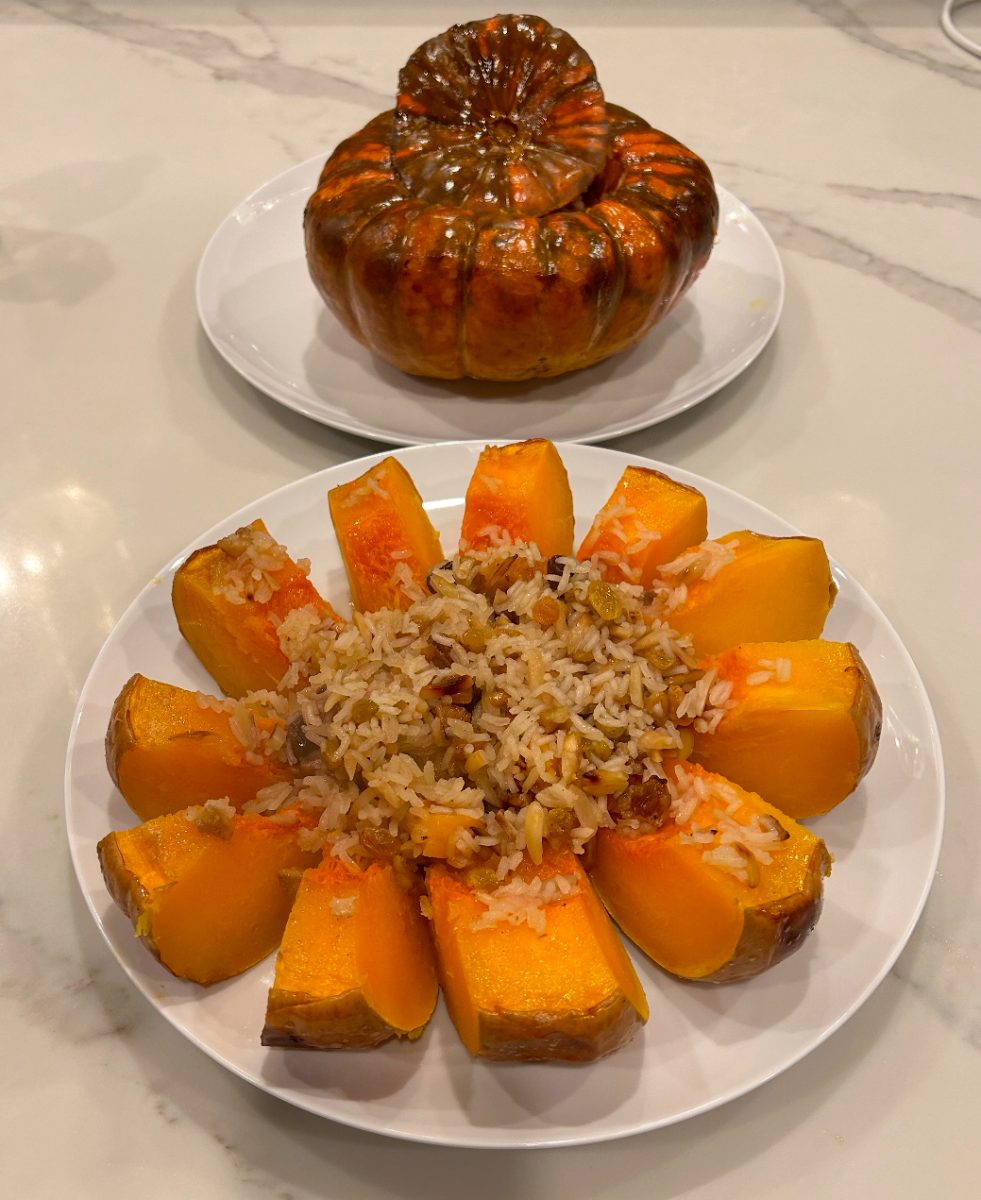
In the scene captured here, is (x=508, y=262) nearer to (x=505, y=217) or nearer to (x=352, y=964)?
(x=505, y=217)

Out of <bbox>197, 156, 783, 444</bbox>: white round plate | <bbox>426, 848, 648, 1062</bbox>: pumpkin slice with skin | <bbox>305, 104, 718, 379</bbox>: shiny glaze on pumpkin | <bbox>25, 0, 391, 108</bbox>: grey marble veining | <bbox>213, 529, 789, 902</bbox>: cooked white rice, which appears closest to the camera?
<bbox>426, 848, 648, 1062</bbox>: pumpkin slice with skin

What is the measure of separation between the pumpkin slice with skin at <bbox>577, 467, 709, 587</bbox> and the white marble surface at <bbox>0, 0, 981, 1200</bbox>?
413mm

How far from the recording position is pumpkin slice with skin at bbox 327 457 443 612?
1187 mm

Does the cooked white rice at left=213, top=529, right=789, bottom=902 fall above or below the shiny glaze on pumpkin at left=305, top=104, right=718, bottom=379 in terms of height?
below

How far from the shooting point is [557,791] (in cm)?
95

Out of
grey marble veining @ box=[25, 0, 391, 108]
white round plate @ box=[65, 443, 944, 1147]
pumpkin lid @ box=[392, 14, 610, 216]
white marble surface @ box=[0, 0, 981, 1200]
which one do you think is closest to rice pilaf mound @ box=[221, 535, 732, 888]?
white round plate @ box=[65, 443, 944, 1147]

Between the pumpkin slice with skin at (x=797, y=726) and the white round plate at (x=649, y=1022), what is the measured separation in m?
0.09

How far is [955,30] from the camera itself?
2424 mm

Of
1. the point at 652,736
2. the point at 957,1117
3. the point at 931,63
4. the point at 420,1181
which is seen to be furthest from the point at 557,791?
the point at 931,63

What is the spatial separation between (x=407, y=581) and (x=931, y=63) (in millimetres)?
2102

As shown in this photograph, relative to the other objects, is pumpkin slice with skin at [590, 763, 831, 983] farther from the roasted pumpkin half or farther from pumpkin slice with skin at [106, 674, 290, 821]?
pumpkin slice with skin at [106, 674, 290, 821]

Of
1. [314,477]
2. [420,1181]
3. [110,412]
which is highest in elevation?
[314,477]

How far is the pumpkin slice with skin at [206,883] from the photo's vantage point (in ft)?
2.98

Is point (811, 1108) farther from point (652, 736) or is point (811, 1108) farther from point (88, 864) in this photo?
point (88, 864)
